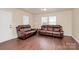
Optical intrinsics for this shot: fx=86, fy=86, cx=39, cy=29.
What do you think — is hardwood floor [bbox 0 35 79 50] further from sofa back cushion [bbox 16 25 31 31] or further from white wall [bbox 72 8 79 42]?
sofa back cushion [bbox 16 25 31 31]

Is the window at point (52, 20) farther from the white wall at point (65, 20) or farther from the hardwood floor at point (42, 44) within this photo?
the hardwood floor at point (42, 44)

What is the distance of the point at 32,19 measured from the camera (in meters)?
1.91

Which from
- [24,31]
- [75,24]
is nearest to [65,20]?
[75,24]

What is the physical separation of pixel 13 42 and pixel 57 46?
0.91 meters

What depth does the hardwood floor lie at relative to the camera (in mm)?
1735

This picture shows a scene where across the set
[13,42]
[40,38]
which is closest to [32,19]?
[40,38]

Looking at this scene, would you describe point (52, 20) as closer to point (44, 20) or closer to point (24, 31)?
point (44, 20)

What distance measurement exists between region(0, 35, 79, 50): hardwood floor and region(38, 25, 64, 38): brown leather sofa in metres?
0.11

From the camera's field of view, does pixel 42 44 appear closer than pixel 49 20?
Yes

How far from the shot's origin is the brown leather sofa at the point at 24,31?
182cm

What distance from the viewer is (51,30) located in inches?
74.5

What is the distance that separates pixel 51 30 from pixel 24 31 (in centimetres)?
59

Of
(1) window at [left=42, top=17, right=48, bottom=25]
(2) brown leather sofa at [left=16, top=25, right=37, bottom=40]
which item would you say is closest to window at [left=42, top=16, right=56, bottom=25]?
(1) window at [left=42, top=17, right=48, bottom=25]
